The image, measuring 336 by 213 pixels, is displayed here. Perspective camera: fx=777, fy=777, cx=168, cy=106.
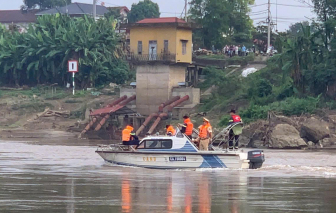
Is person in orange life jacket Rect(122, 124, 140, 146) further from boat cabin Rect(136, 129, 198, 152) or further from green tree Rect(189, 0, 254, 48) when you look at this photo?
green tree Rect(189, 0, 254, 48)

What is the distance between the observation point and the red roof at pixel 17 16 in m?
119

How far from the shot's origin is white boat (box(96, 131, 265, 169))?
2712 centimetres

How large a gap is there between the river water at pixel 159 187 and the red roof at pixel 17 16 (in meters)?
89.1

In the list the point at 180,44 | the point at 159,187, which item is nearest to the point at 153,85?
the point at 180,44

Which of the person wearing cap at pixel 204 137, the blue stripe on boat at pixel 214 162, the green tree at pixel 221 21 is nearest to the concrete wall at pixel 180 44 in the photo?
the green tree at pixel 221 21

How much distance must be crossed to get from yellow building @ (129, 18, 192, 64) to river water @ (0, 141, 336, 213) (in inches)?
1039

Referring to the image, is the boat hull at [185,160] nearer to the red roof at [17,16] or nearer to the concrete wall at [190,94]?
the concrete wall at [190,94]

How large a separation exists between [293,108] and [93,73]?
23.1 metres

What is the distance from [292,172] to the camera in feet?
89.2

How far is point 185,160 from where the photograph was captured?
1080 inches

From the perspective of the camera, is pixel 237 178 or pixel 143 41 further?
pixel 143 41

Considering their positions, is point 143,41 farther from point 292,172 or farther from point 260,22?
point 292,172

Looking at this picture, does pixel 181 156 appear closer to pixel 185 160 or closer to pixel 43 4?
pixel 185 160

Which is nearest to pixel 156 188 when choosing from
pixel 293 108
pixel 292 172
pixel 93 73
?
pixel 292 172
